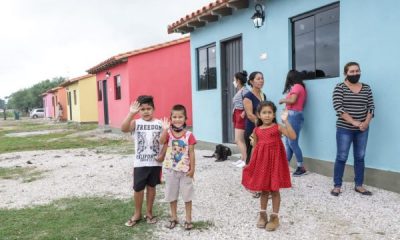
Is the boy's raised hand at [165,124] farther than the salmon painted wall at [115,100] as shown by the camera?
No

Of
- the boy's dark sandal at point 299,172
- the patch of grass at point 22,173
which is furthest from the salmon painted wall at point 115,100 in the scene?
the boy's dark sandal at point 299,172

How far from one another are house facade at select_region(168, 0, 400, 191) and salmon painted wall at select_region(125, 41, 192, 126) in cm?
596

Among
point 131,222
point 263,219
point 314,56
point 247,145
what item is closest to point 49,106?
point 247,145

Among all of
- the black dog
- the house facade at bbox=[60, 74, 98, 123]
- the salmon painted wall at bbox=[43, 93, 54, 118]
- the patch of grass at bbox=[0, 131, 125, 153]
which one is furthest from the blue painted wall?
the salmon painted wall at bbox=[43, 93, 54, 118]

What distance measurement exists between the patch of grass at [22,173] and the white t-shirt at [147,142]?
3969mm

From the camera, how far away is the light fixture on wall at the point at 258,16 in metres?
7.60

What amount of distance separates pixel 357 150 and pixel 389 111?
0.68m

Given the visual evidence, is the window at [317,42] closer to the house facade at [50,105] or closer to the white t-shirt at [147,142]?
the white t-shirt at [147,142]

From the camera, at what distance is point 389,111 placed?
5168 mm

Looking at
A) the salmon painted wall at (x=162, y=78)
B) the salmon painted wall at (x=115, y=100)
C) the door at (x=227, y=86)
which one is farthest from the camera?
the salmon painted wall at (x=115, y=100)

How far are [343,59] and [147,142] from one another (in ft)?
11.1

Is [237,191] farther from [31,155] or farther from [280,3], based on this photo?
[31,155]

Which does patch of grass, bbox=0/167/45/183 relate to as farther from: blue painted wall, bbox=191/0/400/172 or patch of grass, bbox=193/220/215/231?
blue painted wall, bbox=191/0/400/172

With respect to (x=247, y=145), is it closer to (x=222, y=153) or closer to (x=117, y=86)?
(x=222, y=153)
